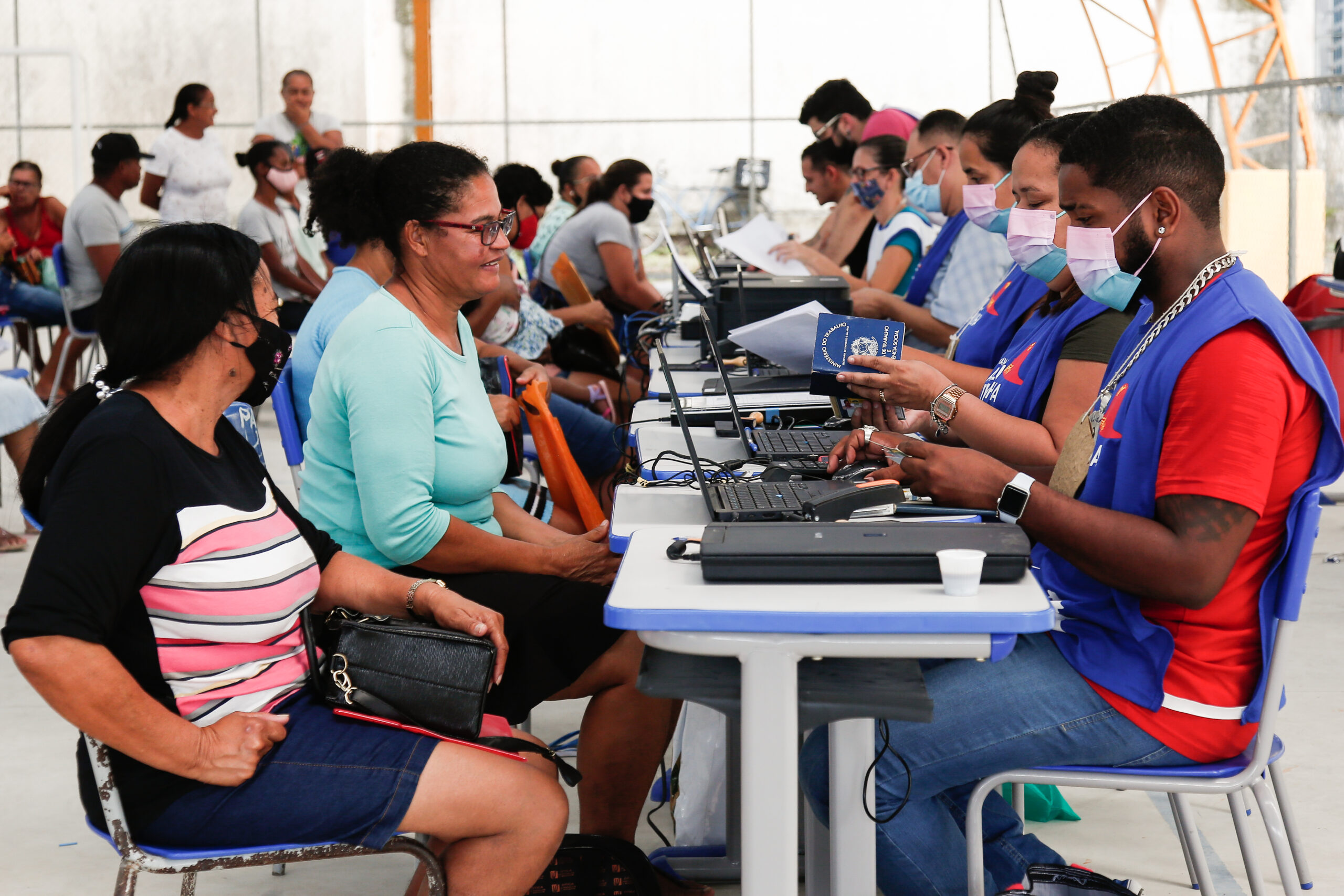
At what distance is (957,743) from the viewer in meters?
1.53

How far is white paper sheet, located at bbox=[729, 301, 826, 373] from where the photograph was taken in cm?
231

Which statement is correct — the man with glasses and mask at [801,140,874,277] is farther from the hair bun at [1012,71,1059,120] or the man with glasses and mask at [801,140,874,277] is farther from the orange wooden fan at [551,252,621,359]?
the hair bun at [1012,71,1059,120]

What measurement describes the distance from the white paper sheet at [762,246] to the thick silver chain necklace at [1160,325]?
7.12ft

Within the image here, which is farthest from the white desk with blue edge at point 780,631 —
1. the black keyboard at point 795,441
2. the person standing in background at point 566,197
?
the person standing in background at point 566,197

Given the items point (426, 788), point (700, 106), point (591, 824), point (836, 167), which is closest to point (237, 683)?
point (426, 788)

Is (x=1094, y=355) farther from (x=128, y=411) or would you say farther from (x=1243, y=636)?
(x=128, y=411)

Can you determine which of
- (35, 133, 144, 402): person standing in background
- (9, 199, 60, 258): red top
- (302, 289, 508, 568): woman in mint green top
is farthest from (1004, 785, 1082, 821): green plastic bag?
(9, 199, 60, 258): red top

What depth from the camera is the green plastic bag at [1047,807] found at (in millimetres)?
2393

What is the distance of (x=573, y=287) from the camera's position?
16.4 feet

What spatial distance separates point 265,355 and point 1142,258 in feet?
3.60

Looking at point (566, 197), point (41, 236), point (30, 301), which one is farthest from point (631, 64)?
point (30, 301)

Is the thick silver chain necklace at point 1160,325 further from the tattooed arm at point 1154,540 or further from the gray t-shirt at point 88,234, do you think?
the gray t-shirt at point 88,234

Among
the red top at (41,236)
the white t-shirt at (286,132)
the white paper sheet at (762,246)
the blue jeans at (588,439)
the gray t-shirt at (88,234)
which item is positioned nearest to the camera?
the blue jeans at (588,439)

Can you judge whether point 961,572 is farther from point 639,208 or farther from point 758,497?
point 639,208
